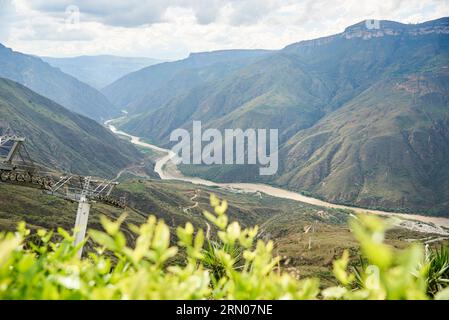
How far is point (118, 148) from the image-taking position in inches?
7279

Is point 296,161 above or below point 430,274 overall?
above

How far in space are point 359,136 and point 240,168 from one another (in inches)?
1826

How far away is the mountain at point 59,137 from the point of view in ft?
421

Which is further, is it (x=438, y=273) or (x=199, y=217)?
(x=199, y=217)

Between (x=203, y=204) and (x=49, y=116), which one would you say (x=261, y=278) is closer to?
(x=203, y=204)

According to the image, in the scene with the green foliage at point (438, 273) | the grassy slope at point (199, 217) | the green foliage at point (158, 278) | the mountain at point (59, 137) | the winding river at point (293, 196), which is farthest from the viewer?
the mountain at point (59, 137)

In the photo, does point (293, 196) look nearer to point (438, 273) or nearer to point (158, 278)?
point (438, 273)

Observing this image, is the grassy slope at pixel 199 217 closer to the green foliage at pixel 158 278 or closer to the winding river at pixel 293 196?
the winding river at pixel 293 196

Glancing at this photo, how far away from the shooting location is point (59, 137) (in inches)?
5984

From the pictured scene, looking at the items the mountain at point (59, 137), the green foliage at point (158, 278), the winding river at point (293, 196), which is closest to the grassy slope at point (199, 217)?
the winding river at point (293, 196)

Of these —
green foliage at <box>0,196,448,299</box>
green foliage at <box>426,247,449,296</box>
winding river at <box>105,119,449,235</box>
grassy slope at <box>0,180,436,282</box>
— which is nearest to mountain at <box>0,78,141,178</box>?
winding river at <box>105,119,449,235</box>

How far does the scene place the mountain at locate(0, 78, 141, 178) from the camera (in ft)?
421

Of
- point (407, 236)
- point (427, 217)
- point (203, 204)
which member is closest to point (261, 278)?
point (407, 236)

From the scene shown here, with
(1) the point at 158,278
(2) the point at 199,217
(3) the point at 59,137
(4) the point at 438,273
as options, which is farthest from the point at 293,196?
(1) the point at 158,278
